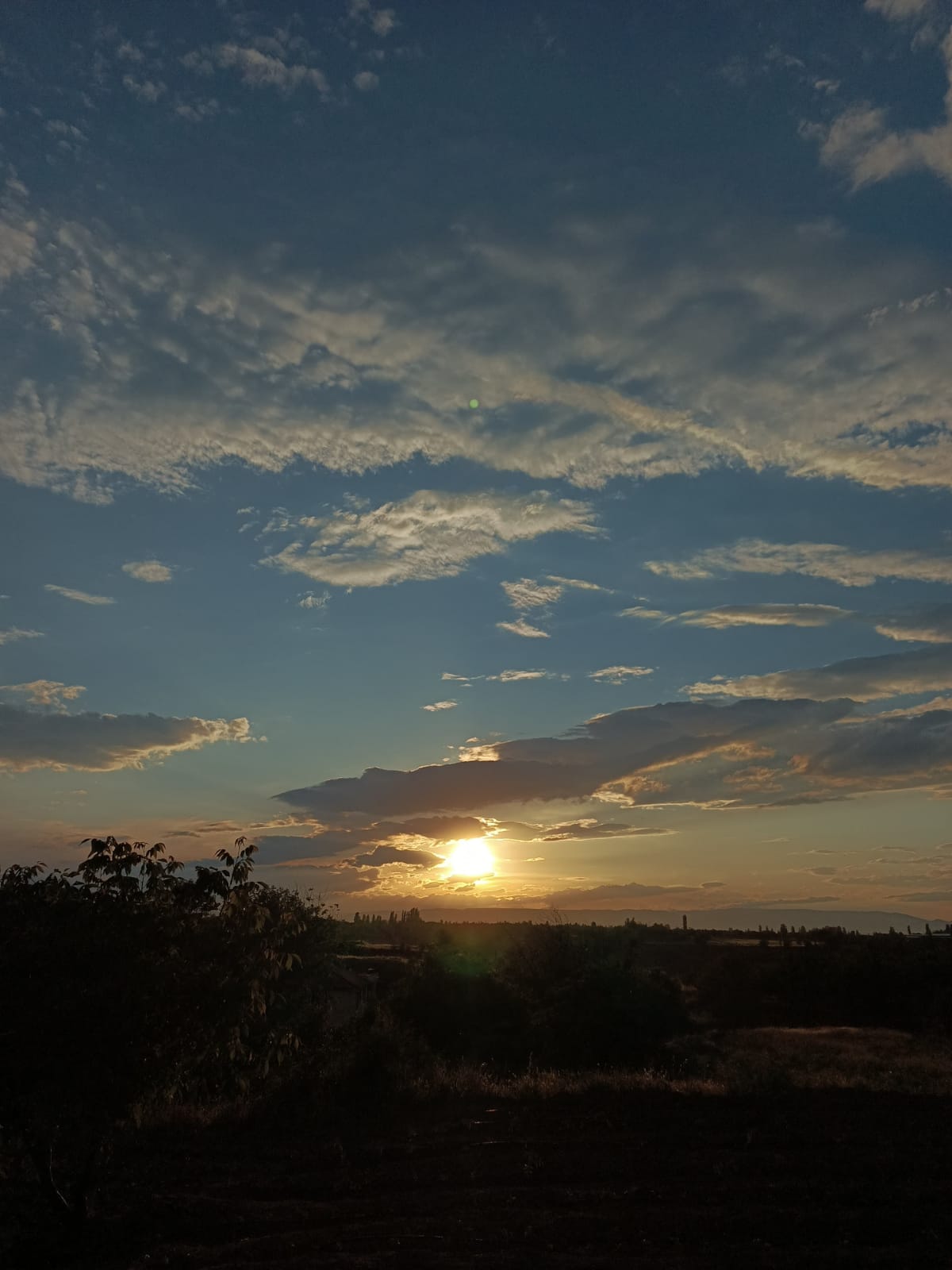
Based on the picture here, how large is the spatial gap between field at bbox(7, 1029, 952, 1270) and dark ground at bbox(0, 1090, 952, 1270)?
5 centimetres

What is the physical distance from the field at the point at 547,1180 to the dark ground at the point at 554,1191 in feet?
0.16

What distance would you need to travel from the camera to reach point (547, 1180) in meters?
15.8

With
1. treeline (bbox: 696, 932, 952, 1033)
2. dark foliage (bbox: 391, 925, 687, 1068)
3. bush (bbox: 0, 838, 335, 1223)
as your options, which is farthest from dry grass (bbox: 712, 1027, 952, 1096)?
bush (bbox: 0, 838, 335, 1223)

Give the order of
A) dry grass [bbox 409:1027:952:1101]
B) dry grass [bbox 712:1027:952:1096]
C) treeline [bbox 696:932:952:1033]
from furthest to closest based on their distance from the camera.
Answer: treeline [bbox 696:932:952:1033], dry grass [bbox 712:1027:952:1096], dry grass [bbox 409:1027:952:1101]

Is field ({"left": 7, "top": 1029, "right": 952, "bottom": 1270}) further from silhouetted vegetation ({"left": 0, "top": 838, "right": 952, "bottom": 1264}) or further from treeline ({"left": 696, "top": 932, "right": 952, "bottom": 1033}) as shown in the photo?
treeline ({"left": 696, "top": 932, "right": 952, "bottom": 1033})

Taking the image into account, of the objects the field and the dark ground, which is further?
the field

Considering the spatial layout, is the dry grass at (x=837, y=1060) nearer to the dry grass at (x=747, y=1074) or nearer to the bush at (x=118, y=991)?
the dry grass at (x=747, y=1074)

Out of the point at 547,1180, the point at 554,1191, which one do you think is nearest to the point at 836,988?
the point at 547,1180

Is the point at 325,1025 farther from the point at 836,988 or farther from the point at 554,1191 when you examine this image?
the point at 836,988

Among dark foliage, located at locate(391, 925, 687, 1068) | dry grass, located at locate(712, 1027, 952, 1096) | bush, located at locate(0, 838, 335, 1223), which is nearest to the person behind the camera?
bush, located at locate(0, 838, 335, 1223)

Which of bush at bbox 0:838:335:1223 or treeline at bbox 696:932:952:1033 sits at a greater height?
bush at bbox 0:838:335:1223

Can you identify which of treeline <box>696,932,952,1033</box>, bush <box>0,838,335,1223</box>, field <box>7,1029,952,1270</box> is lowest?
treeline <box>696,932,952,1033</box>

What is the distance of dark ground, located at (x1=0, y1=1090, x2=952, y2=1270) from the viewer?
470 inches

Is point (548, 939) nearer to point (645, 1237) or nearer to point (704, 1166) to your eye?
point (704, 1166)
